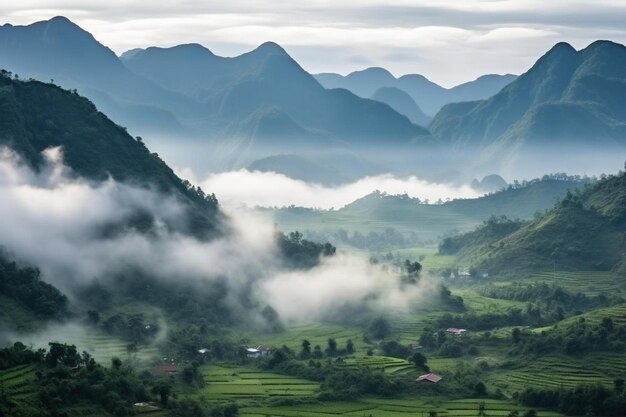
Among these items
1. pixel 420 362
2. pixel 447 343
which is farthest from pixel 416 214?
pixel 420 362

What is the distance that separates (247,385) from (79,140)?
3547 centimetres

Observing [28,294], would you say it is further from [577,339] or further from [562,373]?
[577,339]

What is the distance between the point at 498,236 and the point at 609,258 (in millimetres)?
20281

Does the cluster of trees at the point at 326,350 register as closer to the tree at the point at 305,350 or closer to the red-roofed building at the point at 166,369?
the tree at the point at 305,350

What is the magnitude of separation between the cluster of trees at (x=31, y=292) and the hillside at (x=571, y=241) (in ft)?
175

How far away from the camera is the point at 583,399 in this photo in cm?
6669

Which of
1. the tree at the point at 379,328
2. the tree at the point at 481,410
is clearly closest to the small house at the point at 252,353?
the tree at the point at 379,328

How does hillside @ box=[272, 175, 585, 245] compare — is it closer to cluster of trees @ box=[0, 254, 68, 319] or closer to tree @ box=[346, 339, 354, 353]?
tree @ box=[346, 339, 354, 353]

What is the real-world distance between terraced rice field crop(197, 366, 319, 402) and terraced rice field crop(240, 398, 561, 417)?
2.16m

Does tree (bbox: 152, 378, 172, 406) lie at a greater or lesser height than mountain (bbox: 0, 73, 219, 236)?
lesser

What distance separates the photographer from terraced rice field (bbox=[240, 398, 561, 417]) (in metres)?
64.1

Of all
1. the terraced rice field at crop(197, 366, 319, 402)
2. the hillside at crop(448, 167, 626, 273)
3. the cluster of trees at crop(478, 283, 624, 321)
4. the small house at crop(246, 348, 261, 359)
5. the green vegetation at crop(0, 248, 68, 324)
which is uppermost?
the hillside at crop(448, 167, 626, 273)

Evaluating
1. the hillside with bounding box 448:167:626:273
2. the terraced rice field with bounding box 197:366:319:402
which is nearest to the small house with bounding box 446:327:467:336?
the terraced rice field with bounding box 197:366:319:402

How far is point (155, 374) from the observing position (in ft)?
224
